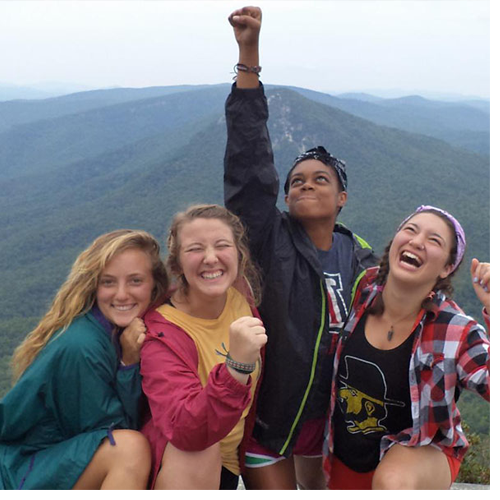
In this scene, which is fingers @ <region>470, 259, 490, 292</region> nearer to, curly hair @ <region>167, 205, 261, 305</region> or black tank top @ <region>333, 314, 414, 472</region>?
black tank top @ <region>333, 314, 414, 472</region>

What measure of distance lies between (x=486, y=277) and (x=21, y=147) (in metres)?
73.3

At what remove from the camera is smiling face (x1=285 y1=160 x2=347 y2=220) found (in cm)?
230

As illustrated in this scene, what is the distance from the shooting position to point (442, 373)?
1.87 metres

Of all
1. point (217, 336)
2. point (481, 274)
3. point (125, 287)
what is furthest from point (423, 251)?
point (125, 287)

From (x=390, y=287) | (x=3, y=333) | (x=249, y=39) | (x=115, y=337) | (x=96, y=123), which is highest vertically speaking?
(x=96, y=123)

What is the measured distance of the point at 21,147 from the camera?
68.6 m

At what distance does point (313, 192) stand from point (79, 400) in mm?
1158

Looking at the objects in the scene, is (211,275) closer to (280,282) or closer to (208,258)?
(208,258)

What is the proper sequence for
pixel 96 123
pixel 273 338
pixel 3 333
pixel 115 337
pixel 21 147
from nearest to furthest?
pixel 115 337 → pixel 273 338 → pixel 3 333 → pixel 21 147 → pixel 96 123

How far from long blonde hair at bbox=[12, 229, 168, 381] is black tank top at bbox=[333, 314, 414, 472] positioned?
73 centimetres

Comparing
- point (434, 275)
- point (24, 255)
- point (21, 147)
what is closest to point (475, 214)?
point (24, 255)

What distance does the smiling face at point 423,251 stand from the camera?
200cm

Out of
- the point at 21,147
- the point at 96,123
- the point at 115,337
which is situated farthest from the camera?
the point at 96,123
